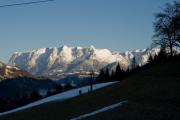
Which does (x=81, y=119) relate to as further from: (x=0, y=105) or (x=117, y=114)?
(x=0, y=105)

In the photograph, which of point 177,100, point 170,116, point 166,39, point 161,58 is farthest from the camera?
point 161,58

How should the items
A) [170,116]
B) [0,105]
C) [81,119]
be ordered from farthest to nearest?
[0,105]
[81,119]
[170,116]

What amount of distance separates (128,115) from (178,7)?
2938 inches

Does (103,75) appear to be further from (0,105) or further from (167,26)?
(167,26)

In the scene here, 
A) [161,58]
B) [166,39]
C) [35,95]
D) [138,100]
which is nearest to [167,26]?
[166,39]

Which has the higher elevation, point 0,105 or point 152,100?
point 152,100

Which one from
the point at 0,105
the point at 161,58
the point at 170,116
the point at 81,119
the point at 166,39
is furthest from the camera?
the point at 0,105

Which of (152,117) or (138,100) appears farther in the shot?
(138,100)

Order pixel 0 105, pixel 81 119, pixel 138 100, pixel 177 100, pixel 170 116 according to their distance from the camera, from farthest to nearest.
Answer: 1. pixel 0 105
2. pixel 138 100
3. pixel 177 100
4. pixel 81 119
5. pixel 170 116

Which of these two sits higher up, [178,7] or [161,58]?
[178,7]

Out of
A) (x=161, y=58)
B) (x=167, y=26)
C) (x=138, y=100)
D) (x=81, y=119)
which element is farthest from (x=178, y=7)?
(x=81, y=119)

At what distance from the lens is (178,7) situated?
10062 cm

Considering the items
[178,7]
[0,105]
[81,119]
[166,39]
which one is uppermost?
[178,7]

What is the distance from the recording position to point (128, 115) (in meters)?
29.7
